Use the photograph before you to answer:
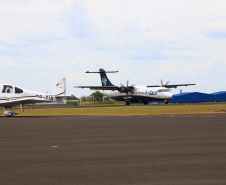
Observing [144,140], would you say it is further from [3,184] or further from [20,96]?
[20,96]

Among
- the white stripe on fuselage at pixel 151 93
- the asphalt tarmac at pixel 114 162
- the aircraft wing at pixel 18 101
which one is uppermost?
the white stripe on fuselage at pixel 151 93

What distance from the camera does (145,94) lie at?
67.8 meters

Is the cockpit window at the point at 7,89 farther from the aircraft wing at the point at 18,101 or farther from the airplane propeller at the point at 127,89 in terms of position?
the airplane propeller at the point at 127,89

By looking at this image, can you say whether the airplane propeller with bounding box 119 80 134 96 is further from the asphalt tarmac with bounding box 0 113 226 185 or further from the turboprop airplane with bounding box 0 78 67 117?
the asphalt tarmac with bounding box 0 113 226 185

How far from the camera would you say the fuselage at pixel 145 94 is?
2547 inches

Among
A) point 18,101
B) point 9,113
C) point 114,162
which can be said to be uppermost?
point 18,101

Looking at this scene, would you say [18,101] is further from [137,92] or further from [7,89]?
[137,92]

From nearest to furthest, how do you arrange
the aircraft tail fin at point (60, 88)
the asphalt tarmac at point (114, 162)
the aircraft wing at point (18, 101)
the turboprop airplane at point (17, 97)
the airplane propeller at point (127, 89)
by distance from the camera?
the asphalt tarmac at point (114, 162) < the aircraft wing at point (18, 101) < the turboprop airplane at point (17, 97) < the aircraft tail fin at point (60, 88) < the airplane propeller at point (127, 89)

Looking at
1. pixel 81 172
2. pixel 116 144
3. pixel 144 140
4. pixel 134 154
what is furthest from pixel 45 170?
pixel 144 140

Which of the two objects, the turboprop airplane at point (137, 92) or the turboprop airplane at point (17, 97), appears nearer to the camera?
the turboprop airplane at point (17, 97)

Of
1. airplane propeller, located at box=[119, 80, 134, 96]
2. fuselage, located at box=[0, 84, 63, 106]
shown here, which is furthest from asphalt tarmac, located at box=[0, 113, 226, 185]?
airplane propeller, located at box=[119, 80, 134, 96]

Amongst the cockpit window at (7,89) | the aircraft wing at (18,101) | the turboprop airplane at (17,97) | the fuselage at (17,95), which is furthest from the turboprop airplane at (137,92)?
the cockpit window at (7,89)

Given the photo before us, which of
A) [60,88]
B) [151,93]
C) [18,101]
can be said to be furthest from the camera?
[151,93]

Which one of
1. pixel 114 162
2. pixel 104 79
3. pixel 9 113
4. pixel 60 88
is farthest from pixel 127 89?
pixel 114 162
